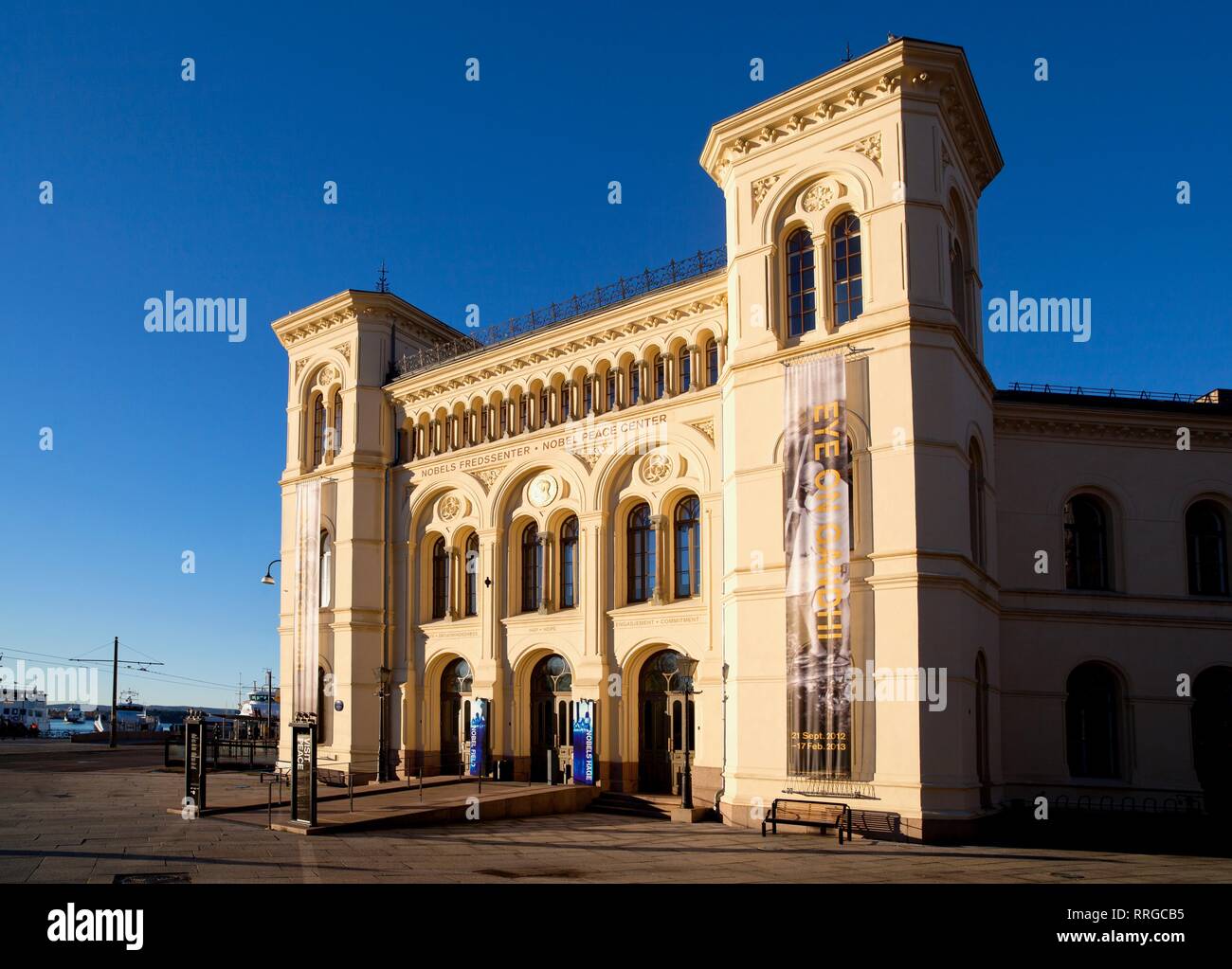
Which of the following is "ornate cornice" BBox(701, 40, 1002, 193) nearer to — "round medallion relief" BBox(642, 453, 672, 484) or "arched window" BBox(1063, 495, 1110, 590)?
"round medallion relief" BBox(642, 453, 672, 484)

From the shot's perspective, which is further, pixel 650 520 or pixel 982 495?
pixel 650 520

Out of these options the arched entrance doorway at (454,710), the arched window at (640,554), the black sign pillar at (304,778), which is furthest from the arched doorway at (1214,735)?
the black sign pillar at (304,778)

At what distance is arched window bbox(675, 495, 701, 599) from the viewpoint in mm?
28828

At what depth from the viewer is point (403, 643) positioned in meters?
35.8

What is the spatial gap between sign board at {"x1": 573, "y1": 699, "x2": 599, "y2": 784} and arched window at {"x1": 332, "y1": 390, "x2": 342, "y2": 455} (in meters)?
14.2

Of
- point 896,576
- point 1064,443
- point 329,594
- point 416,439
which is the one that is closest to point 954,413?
point 896,576

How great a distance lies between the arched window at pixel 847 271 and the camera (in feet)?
79.6

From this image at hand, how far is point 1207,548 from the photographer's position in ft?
95.0

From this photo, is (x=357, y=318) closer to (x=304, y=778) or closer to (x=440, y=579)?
(x=440, y=579)

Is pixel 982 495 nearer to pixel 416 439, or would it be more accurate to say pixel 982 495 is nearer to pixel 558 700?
pixel 558 700

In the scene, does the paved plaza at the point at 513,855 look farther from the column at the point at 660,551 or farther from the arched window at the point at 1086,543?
the arched window at the point at 1086,543

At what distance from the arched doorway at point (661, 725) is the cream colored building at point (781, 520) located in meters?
0.09
